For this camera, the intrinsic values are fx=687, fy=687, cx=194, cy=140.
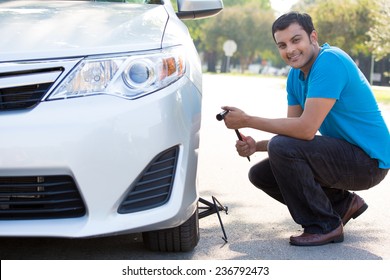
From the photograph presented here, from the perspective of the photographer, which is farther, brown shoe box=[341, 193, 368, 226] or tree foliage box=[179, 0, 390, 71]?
tree foliage box=[179, 0, 390, 71]

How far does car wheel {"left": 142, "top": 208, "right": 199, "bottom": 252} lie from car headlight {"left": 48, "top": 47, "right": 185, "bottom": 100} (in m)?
0.76

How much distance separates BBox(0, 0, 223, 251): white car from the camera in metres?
2.82

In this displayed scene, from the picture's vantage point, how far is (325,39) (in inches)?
1736

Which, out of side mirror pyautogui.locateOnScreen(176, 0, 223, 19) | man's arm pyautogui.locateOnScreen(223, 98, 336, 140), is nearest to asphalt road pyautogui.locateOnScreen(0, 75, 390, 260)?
man's arm pyautogui.locateOnScreen(223, 98, 336, 140)

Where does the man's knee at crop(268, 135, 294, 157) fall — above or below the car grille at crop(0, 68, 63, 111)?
below

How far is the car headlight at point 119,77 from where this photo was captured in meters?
2.93

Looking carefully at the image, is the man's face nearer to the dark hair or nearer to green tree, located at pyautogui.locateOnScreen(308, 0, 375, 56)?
the dark hair

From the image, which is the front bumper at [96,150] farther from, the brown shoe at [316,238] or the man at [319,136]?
the brown shoe at [316,238]

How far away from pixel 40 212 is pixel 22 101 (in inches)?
19.1

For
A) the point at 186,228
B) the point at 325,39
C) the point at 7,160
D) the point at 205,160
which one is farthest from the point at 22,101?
the point at 325,39

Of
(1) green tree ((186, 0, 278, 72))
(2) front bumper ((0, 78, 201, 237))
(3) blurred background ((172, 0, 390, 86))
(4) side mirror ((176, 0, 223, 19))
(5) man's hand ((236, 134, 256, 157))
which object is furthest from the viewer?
(1) green tree ((186, 0, 278, 72))

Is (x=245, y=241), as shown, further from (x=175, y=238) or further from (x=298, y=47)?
(x=298, y=47)

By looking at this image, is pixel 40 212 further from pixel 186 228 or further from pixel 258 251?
pixel 258 251

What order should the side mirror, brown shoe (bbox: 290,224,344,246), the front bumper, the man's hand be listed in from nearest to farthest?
the front bumper < brown shoe (bbox: 290,224,344,246) < the man's hand < the side mirror
